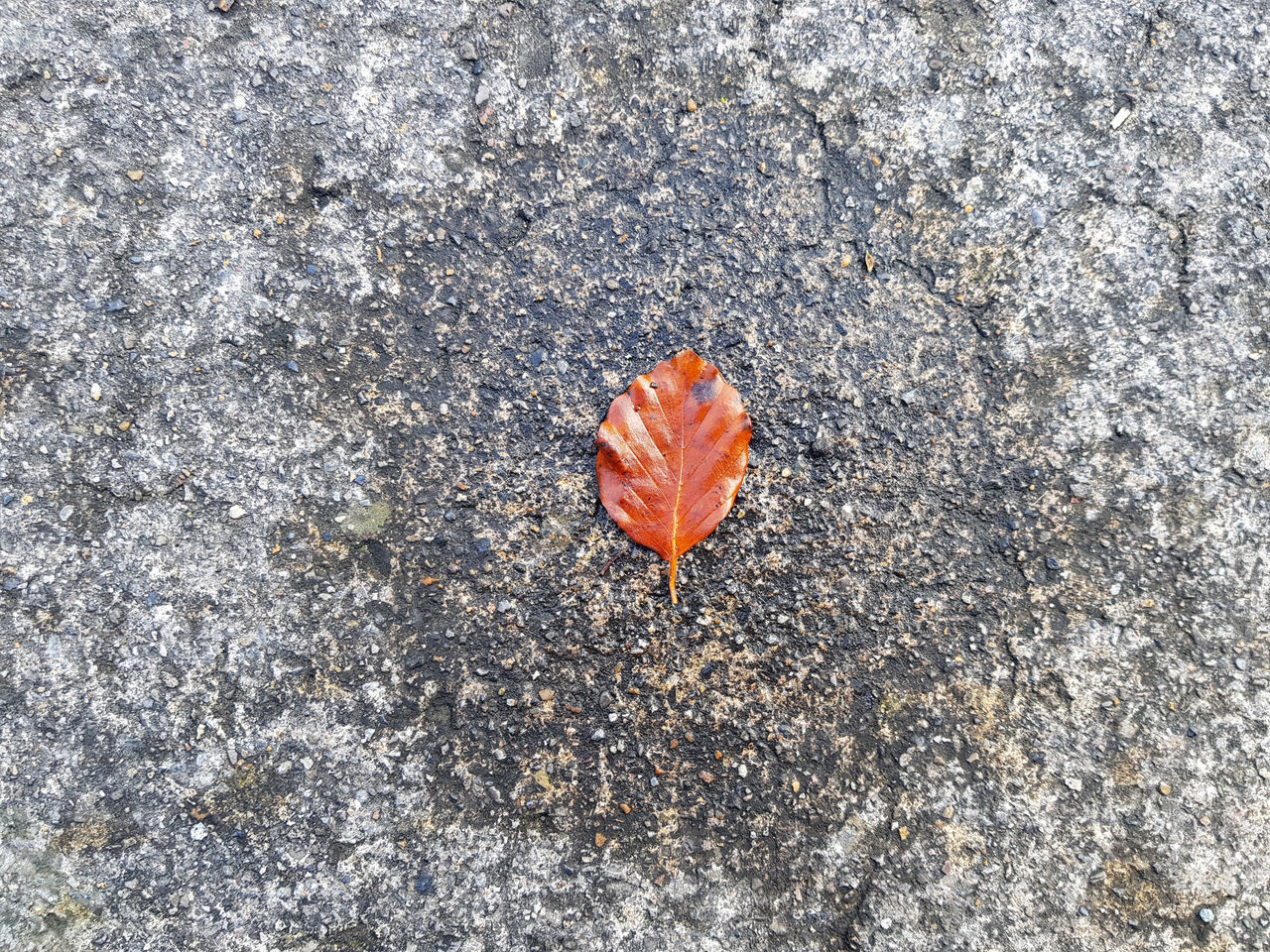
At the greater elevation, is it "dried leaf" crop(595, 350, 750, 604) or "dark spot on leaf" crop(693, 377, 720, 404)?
"dark spot on leaf" crop(693, 377, 720, 404)

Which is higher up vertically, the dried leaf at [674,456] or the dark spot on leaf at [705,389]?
the dark spot on leaf at [705,389]

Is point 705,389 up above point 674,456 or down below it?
above

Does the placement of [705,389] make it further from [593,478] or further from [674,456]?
[593,478]

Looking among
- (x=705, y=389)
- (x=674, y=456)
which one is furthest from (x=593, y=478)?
(x=705, y=389)

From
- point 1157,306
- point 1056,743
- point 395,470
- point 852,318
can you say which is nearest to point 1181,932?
point 1056,743

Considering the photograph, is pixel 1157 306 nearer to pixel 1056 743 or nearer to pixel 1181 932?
pixel 1056 743
